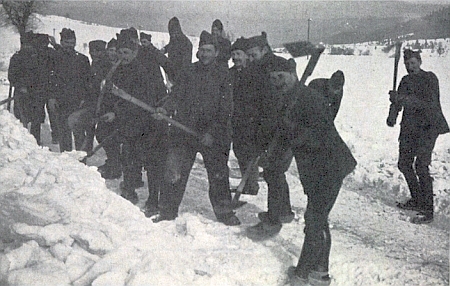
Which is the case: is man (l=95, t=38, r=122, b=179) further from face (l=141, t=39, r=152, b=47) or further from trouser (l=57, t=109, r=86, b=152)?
trouser (l=57, t=109, r=86, b=152)

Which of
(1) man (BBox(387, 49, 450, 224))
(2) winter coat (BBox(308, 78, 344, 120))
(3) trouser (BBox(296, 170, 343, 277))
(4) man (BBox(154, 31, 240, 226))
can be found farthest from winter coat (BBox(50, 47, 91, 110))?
(3) trouser (BBox(296, 170, 343, 277))

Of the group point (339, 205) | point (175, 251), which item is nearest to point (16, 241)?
point (175, 251)

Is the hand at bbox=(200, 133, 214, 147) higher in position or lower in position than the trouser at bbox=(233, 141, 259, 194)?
higher

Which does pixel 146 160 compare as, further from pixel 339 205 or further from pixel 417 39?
pixel 417 39

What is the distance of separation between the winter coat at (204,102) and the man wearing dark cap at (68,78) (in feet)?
8.27

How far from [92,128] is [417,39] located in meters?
4.36

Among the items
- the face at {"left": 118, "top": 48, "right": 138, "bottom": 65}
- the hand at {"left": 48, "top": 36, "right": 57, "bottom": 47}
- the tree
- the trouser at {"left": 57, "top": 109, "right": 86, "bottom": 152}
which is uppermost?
the tree

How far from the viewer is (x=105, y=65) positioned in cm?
628

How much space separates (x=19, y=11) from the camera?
561 centimetres

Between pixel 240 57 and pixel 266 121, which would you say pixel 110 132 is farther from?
pixel 266 121

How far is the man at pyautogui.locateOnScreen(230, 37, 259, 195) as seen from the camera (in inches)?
183

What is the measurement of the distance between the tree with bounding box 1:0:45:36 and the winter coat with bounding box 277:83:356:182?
11.1 ft

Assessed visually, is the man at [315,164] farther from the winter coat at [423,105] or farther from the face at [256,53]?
the winter coat at [423,105]

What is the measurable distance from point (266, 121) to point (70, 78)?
3.33m
